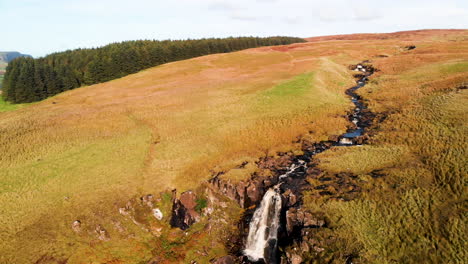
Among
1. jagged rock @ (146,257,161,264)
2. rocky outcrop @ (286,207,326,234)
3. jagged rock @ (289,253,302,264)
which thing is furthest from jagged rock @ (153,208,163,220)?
jagged rock @ (289,253,302,264)

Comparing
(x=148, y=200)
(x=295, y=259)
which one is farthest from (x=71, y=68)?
(x=295, y=259)

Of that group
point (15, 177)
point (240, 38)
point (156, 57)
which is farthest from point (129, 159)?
point (240, 38)

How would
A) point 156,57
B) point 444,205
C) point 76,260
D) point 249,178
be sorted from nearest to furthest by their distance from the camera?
point 444,205, point 76,260, point 249,178, point 156,57

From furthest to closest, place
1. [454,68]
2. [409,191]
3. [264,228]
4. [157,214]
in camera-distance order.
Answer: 1. [454,68]
2. [157,214]
3. [264,228]
4. [409,191]

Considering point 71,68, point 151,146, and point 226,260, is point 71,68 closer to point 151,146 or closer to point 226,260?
point 151,146

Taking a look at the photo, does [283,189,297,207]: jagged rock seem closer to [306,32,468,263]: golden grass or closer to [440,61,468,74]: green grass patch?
[306,32,468,263]: golden grass

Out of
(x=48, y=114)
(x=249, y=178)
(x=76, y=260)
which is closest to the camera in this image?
(x=76, y=260)

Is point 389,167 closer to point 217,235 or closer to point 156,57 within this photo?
point 217,235
